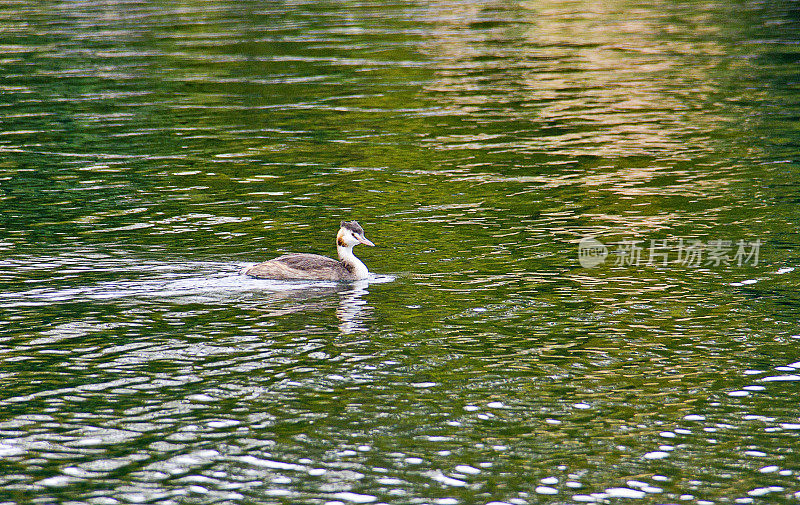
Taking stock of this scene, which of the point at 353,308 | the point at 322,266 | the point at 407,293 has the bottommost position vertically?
the point at 353,308

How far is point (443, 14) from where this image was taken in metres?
66.0

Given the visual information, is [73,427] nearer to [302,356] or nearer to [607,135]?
[302,356]

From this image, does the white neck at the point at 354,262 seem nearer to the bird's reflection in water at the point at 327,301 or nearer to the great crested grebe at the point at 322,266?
the great crested grebe at the point at 322,266

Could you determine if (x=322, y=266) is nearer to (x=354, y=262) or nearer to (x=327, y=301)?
(x=354, y=262)

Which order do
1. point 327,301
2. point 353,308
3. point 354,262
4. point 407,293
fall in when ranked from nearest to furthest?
1. point 353,308
2. point 327,301
3. point 407,293
4. point 354,262

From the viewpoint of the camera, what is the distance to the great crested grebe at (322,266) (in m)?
19.0

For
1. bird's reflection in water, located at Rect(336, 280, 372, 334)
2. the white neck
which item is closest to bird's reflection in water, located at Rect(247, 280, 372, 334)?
bird's reflection in water, located at Rect(336, 280, 372, 334)

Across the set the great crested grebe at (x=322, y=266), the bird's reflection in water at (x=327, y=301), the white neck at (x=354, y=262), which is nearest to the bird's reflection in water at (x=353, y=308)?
the bird's reflection in water at (x=327, y=301)

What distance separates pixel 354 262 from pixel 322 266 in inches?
21.9

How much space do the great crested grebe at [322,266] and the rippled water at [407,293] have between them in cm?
26

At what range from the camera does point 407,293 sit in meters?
18.5

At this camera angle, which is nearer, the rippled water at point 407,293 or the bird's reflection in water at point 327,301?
the rippled water at point 407,293

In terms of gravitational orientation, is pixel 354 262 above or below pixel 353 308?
above

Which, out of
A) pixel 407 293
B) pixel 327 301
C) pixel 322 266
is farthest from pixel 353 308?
pixel 322 266
